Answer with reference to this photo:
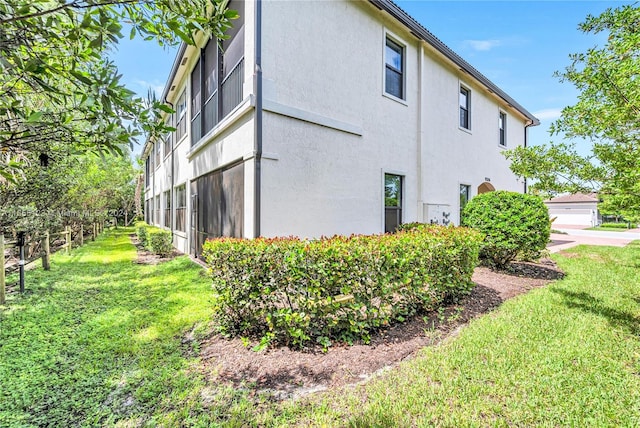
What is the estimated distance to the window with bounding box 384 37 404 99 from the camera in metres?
8.42

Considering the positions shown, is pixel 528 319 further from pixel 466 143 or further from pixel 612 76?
pixel 466 143

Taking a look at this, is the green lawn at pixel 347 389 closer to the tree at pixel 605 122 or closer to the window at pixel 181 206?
the tree at pixel 605 122

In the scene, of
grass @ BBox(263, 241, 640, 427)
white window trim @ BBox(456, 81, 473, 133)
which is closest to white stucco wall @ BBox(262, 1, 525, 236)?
white window trim @ BBox(456, 81, 473, 133)

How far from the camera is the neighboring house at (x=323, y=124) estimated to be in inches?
227

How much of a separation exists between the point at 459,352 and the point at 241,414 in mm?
2664

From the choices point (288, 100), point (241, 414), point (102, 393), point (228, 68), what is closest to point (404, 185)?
point (288, 100)

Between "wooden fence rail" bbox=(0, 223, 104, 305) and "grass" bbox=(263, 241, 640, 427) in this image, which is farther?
"wooden fence rail" bbox=(0, 223, 104, 305)

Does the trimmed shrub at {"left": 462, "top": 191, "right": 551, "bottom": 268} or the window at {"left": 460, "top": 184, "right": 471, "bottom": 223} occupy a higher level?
the window at {"left": 460, "top": 184, "right": 471, "bottom": 223}

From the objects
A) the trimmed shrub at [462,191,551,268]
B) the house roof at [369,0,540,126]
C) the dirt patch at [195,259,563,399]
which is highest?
the house roof at [369,0,540,126]

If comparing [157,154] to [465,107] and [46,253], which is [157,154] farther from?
[465,107]

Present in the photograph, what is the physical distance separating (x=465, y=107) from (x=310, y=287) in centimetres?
1155

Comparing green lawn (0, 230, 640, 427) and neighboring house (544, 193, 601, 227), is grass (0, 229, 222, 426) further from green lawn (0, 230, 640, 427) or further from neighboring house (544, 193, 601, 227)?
neighboring house (544, 193, 601, 227)

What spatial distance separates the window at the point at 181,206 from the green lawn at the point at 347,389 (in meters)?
6.30

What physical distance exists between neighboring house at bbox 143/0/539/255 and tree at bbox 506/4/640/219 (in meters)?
3.88
